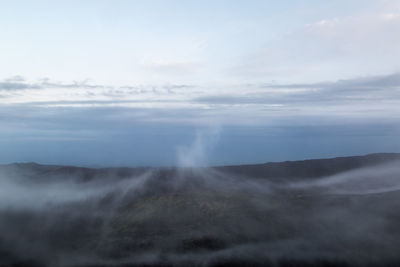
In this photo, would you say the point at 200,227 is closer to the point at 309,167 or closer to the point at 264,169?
the point at 264,169

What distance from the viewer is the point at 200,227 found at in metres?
35.6

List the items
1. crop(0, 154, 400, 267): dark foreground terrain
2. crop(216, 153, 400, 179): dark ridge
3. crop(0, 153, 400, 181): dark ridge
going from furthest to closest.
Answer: crop(216, 153, 400, 179): dark ridge → crop(0, 153, 400, 181): dark ridge → crop(0, 154, 400, 267): dark foreground terrain

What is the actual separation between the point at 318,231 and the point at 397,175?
129 feet

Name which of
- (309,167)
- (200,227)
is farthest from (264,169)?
(200,227)

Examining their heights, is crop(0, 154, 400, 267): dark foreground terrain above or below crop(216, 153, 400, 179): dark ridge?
below

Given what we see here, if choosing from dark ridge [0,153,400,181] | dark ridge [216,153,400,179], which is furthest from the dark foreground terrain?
dark ridge [216,153,400,179]

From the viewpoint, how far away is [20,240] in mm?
37812

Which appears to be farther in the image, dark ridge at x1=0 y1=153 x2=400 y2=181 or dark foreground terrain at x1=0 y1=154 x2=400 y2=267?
dark ridge at x1=0 y1=153 x2=400 y2=181

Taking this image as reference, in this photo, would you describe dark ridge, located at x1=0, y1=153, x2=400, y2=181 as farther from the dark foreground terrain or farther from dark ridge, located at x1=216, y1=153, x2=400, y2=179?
the dark foreground terrain

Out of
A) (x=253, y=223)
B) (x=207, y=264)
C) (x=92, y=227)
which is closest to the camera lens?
(x=207, y=264)

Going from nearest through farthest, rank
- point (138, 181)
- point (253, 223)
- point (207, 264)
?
point (207, 264), point (253, 223), point (138, 181)

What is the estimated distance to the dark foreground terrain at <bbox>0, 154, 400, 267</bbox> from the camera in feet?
94.4

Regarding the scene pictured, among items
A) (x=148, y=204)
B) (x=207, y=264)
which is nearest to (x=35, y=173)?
(x=148, y=204)

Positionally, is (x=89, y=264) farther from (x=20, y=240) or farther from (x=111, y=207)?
(x=111, y=207)
